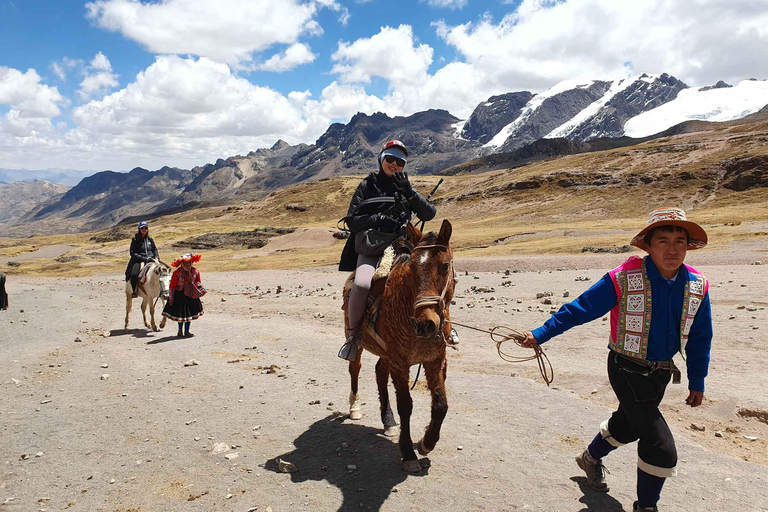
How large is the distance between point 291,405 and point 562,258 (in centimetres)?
2536

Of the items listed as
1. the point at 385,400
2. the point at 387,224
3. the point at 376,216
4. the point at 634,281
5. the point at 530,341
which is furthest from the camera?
the point at 385,400

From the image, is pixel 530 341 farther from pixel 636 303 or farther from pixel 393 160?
pixel 393 160

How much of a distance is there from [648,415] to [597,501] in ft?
4.13

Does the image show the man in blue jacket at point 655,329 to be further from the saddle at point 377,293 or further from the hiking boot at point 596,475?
the saddle at point 377,293

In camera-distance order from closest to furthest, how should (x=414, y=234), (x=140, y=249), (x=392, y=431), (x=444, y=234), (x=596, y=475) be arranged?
(x=444, y=234)
(x=596, y=475)
(x=414, y=234)
(x=392, y=431)
(x=140, y=249)

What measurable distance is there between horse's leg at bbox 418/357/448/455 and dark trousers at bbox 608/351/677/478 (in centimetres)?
185

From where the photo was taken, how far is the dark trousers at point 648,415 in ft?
13.9

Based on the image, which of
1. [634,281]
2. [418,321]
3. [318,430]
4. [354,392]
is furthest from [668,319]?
[318,430]

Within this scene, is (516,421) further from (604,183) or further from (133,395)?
(604,183)

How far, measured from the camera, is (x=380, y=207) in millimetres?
6375

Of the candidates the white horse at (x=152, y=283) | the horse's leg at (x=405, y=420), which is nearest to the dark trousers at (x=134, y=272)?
the white horse at (x=152, y=283)

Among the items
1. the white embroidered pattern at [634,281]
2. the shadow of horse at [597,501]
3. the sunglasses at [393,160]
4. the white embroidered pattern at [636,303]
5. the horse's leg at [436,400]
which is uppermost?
the sunglasses at [393,160]

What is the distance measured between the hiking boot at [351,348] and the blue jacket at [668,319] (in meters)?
2.82

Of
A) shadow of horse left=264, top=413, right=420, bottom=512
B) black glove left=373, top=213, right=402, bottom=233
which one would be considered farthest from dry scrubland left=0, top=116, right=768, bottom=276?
shadow of horse left=264, top=413, right=420, bottom=512
